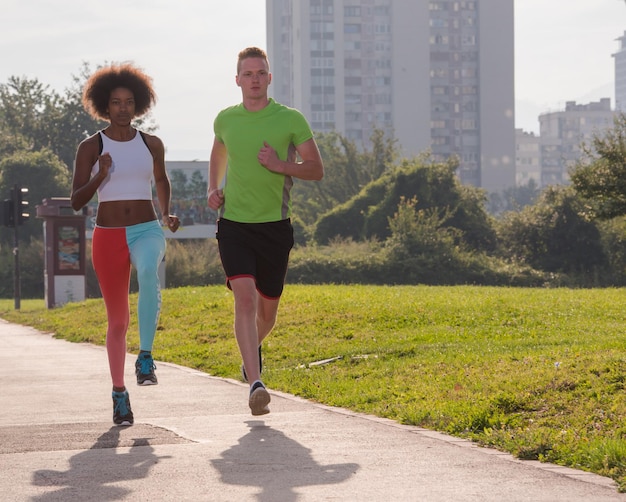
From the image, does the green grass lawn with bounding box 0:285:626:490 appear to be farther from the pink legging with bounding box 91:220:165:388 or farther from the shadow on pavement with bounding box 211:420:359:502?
the pink legging with bounding box 91:220:165:388

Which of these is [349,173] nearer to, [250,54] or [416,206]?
[416,206]

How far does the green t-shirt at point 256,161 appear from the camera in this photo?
26.8 ft

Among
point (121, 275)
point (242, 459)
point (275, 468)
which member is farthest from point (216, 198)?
point (275, 468)

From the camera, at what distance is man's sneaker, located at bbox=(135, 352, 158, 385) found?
789cm

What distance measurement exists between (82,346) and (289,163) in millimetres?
9854

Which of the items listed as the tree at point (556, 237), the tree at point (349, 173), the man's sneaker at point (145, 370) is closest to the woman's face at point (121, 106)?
the man's sneaker at point (145, 370)

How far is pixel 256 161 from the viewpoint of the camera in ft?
26.7

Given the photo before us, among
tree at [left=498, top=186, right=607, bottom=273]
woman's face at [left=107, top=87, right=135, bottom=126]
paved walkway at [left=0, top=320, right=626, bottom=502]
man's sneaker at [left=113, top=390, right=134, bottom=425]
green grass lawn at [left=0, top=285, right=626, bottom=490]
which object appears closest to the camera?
paved walkway at [left=0, top=320, right=626, bottom=502]

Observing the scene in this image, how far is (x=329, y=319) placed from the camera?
17.3m

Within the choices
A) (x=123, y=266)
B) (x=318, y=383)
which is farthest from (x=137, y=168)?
(x=318, y=383)

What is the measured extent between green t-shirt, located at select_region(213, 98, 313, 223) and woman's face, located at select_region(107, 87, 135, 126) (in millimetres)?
614

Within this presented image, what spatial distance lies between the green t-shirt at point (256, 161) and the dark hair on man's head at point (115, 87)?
658 millimetres

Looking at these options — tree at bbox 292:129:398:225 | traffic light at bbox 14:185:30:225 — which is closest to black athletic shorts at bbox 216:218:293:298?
traffic light at bbox 14:185:30:225

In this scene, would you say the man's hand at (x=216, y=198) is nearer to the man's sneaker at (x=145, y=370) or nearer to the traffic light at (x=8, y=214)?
the man's sneaker at (x=145, y=370)
